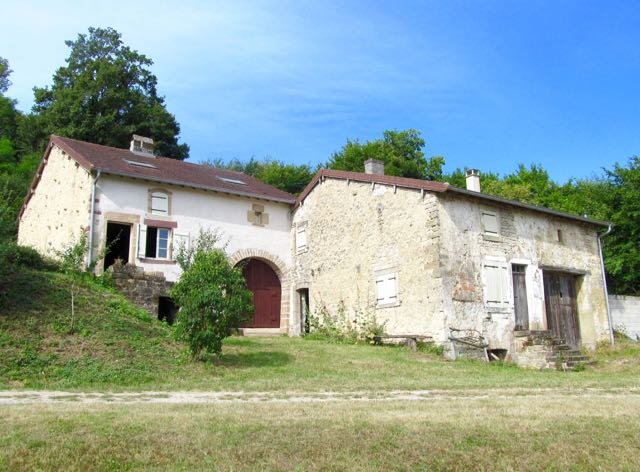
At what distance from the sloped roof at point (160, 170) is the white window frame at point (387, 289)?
5.91 meters

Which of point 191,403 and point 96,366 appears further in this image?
point 96,366

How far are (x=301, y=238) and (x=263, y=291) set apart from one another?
237 centimetres

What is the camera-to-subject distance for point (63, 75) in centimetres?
3434

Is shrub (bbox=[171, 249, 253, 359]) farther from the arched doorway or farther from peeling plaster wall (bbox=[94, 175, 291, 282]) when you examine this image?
the arched doorway

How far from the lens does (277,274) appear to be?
71.2ft

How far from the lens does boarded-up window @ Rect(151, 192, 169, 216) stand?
19016mm

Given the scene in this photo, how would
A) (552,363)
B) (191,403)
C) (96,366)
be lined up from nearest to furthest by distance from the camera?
1. (191,403)
2. (96,366)
3. (552,363)

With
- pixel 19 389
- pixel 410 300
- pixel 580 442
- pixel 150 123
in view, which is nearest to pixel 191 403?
pixel 19 389

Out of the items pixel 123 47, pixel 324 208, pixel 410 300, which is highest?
pixel 123 47

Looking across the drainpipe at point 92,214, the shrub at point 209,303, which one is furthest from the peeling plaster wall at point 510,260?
the drainpipe at point 92,214

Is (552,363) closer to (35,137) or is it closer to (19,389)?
(19,389)

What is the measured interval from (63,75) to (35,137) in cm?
398

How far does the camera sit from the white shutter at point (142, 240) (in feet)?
60.1

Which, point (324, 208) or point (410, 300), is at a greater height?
point (324, 208)
